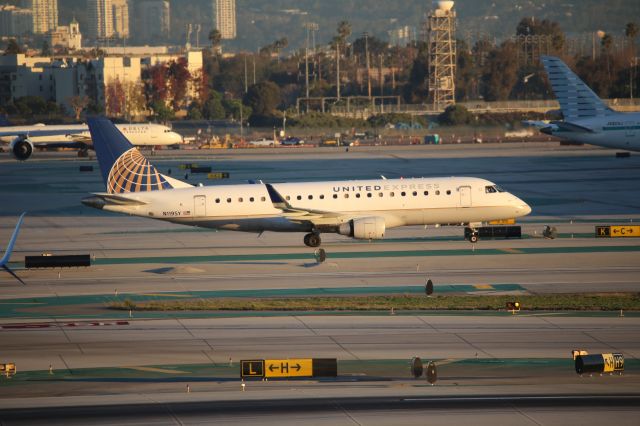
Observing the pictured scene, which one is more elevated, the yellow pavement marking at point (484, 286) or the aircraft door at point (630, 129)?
the aircraft door at point (630, 129)

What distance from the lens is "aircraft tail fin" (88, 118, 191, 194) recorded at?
5934 centimetres

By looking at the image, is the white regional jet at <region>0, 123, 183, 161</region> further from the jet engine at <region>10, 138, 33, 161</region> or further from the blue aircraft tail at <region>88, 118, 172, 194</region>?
the blue aircraft tail at <region>88, 118, 172, 194</region>

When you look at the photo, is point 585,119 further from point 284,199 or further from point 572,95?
point 284,199

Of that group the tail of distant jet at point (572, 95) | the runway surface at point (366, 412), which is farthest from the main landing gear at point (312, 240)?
the tail of distant jet at point (572, 95)

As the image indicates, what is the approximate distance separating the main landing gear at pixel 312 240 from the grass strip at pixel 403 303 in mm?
A: 13794

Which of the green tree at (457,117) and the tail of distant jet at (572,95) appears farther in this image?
Answer: the green tree at (457,117)

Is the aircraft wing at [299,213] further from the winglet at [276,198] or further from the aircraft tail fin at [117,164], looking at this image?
the aircraft tail fin at [117,164]

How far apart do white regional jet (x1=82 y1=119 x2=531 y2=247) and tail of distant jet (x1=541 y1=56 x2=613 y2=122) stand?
146 feet

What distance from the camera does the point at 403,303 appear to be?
4506 cm

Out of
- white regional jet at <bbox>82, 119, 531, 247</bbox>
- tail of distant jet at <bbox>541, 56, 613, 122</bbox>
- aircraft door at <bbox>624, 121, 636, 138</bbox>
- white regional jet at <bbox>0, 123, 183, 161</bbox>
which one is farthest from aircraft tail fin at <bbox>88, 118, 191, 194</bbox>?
white regional jet at <bbox>0, 123, 183, 161</bbox>

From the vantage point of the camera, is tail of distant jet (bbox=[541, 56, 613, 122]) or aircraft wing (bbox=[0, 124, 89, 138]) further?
aircraft wing (bbox=[0, 124, 89, 138])

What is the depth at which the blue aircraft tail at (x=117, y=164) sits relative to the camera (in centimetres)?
5934

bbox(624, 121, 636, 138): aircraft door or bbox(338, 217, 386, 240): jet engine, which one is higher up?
bbox(624, 121, 636, 138): aircraft door

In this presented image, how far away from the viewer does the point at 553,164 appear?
380 ft
